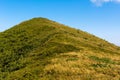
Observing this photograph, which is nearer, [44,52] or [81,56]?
[81,56]

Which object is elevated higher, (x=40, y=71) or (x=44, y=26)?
(x=44, y=26)

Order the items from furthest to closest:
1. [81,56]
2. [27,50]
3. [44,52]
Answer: [27,50], [44,52], [81,56]

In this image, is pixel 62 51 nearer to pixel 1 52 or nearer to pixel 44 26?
pixel 1 52

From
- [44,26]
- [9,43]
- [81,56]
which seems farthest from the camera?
[44,26]

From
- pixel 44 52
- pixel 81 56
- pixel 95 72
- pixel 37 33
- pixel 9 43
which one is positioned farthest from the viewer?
pixel 37 33

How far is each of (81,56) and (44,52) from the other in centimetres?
597

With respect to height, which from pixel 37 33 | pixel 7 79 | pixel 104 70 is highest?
pixel 37 33

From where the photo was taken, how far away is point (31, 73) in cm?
2984

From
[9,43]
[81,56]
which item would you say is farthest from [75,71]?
[9,43]

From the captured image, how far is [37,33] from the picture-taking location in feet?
183

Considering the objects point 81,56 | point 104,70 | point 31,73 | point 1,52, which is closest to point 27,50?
point 1,52

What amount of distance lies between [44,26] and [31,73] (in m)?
31.8

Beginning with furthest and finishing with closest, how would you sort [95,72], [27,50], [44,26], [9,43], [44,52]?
[44,26]
[9,43]
[27,50]
[44,52]
[95,72]

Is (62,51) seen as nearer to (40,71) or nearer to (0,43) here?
(40,71)
